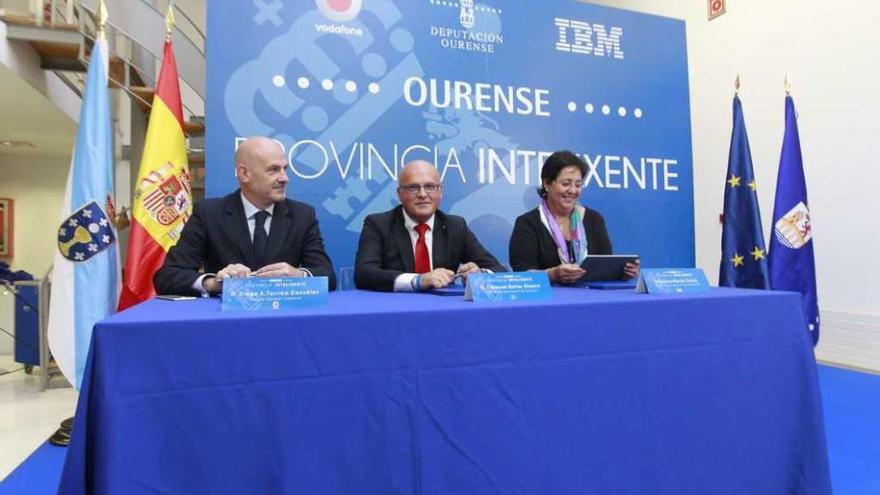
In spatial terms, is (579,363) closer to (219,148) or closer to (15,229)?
(219,148)

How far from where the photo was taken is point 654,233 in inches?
138

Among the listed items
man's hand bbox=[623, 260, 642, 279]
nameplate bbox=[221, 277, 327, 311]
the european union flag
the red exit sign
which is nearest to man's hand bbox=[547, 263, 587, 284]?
man's hand bbox=[623, 260, 642, 279]

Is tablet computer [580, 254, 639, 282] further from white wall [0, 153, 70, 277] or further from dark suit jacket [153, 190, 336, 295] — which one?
white wall [0, 153, 70, 277]

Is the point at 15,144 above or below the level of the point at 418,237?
above

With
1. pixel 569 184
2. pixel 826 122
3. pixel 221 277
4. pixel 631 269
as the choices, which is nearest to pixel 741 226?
pixel 826 122

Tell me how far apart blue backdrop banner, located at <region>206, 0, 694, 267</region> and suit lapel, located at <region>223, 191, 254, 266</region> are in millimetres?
966

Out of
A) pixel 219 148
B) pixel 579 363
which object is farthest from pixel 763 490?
pixel 219 148

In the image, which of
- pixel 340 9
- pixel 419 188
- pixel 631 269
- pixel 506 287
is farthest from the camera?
pixel 340 9

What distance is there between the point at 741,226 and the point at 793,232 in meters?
0.33

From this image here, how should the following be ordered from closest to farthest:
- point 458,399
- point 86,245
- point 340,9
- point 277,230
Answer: point 458,399 < point 277,230 < point 86,245 < point 340,9

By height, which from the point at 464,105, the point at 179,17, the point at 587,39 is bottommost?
the point at 464,105

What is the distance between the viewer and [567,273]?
172cm

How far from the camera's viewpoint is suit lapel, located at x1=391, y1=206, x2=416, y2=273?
204cm

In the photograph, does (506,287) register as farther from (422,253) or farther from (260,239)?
(260,239)
